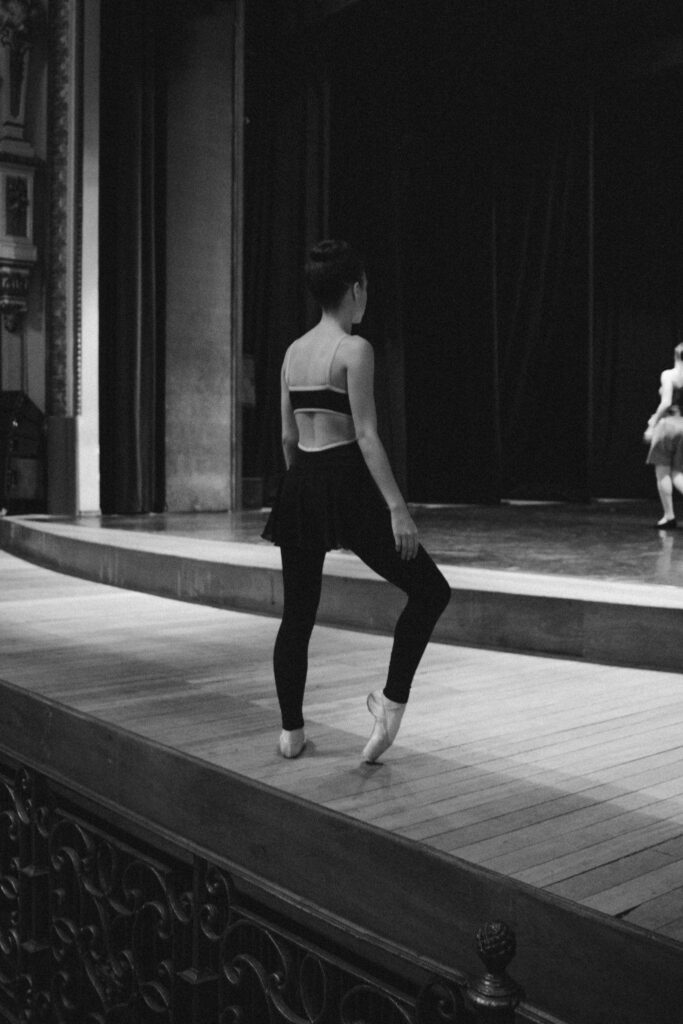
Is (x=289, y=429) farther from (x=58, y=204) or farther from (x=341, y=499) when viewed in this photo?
(x=58, y=204)

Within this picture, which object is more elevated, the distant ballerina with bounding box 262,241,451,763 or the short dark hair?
the short dark hair

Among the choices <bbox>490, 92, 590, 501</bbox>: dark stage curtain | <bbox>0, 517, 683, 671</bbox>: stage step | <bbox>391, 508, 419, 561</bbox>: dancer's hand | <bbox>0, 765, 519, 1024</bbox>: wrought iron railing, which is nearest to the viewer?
<bbox>0, 765, 519, 1024</bbox>: wrought iron railing

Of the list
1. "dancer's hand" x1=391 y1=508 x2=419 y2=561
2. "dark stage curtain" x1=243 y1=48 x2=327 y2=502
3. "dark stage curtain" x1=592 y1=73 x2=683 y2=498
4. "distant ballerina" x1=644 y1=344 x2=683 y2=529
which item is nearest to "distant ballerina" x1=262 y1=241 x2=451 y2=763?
"dancer's hand" x1=391 y1=508 x2=419 y2=561

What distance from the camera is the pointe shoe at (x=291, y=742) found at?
2.48m

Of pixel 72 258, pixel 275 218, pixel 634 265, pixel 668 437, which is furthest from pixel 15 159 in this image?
pixel 634 265

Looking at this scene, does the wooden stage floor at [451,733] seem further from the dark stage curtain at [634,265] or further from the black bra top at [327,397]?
the dark stage curtain at [634,265]

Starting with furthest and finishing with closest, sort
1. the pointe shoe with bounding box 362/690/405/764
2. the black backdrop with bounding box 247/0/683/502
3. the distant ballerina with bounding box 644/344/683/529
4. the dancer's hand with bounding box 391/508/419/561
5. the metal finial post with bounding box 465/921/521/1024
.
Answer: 1. the black backdrop with bounding box 247/0/683/502
2. the distant ballerina with bounding box 644/344/683/529
3. the pointe shoe with bounding box 362/690/405/764
4. the dancer's hand with bounding box 391/508/419/561
5. the metal finial post with bounding box 465/921/521/1024

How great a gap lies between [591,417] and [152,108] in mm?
4886

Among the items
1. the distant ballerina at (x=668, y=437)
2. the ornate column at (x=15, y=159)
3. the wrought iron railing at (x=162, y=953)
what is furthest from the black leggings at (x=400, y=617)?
the ornate column at (x=15, y=159)

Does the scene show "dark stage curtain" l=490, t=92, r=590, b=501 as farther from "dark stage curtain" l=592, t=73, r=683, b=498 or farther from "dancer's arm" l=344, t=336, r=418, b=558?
"dancer's arm" l=344, t=336, r=418, b=558

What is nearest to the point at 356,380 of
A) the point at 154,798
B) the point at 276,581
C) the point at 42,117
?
the point at 154,798

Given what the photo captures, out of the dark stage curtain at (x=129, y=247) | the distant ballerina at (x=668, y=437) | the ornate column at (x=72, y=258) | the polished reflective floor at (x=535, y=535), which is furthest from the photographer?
the dark stage curtain at (x=129, y=247)

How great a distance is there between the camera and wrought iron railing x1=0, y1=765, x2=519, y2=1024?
1.76 meters

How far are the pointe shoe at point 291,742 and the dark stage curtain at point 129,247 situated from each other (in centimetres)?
600
